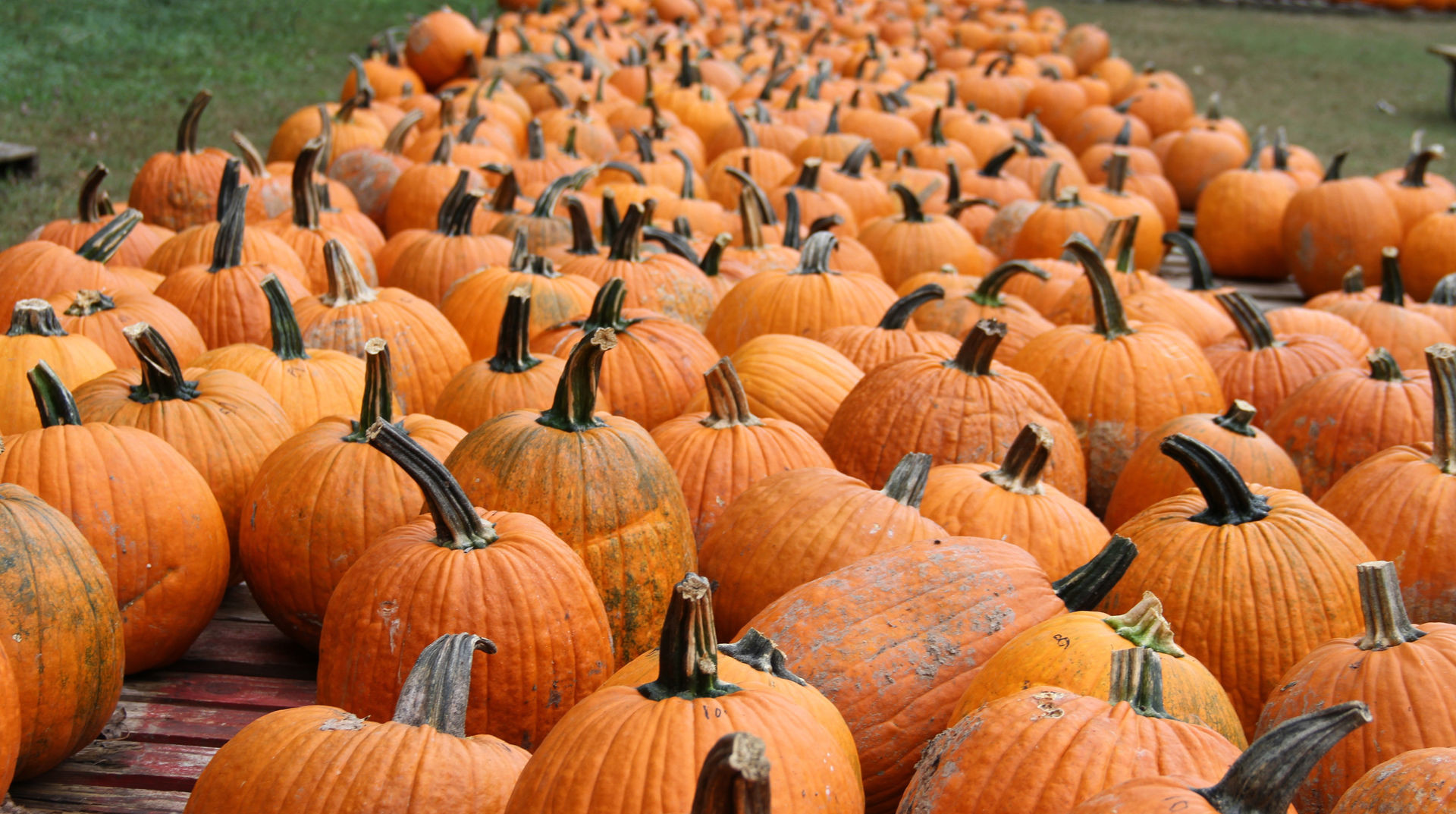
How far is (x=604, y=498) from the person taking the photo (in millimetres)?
2508

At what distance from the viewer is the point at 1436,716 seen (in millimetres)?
1960

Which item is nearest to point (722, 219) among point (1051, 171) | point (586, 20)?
point (1051, 171)

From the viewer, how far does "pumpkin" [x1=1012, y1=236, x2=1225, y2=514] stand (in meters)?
3.78

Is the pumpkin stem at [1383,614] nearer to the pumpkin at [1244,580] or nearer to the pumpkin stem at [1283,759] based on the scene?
the pumpkin at [1244,580]

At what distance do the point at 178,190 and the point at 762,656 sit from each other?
4.56 metres

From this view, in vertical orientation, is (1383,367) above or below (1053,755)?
above

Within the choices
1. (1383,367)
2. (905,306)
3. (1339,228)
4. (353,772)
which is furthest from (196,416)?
(1339,228)

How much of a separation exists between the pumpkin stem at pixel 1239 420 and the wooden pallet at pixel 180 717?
251 cm

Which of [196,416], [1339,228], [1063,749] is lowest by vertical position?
[196,416]

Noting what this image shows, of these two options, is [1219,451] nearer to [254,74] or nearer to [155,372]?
[155,372]

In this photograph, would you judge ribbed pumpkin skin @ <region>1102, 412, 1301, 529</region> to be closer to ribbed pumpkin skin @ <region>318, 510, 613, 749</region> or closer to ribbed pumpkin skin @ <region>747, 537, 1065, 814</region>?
ribbed pumpkin skin @ <region>747, 537, 1065, 814</region>

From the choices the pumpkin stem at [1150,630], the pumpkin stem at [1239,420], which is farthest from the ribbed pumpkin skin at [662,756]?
the pumpkin stem at [1239,420]

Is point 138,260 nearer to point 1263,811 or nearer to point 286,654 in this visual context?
point 286,654

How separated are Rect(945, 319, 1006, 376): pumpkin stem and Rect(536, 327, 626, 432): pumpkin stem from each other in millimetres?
1211
